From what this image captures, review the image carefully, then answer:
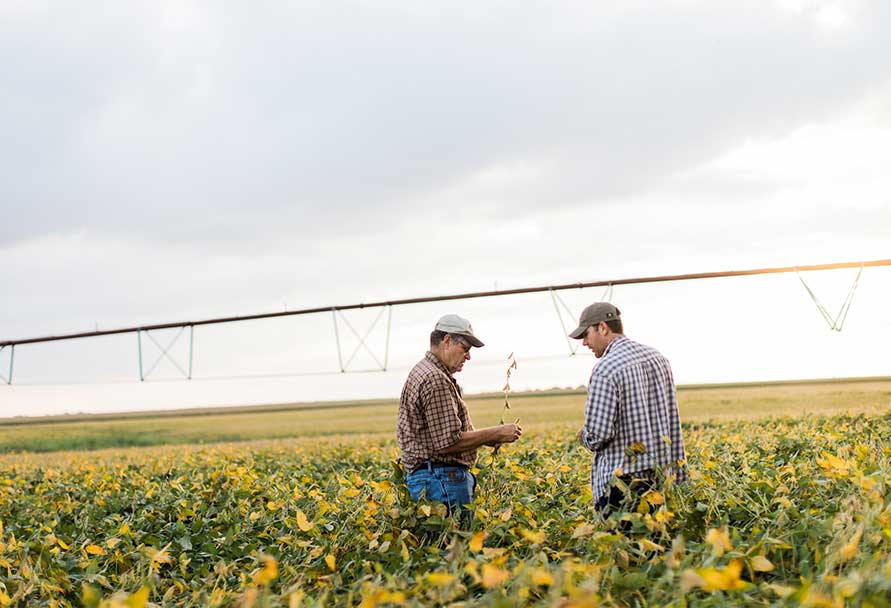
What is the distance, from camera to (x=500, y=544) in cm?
458

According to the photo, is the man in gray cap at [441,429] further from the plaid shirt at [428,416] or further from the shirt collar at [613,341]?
the shirt collar at [613,341]

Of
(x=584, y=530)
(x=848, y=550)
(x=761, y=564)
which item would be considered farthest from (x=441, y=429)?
(x=848, y=550)

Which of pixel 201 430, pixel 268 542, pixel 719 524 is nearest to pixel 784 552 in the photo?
pixel 719 524

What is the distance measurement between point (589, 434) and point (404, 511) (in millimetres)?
1272

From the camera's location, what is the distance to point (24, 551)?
5645mm

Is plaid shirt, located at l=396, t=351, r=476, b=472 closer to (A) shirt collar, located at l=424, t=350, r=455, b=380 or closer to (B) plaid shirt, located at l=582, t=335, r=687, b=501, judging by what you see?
(A) shirt collar, located at l=424, t=350, r=455, b=380

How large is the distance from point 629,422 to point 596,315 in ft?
2.38

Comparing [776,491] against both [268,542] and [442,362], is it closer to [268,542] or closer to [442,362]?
[442,362]

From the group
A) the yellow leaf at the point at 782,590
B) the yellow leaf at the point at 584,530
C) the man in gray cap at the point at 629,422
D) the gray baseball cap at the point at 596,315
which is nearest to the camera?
the yellow leaf at the point at 782,590

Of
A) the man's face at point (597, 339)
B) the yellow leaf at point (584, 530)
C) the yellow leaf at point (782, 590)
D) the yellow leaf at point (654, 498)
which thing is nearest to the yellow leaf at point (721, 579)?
the yellow leaf at point (782, 590)

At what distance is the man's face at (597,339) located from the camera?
5129mm

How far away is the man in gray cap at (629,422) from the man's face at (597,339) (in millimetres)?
126

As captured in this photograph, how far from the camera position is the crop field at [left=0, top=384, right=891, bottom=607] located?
3051 mm

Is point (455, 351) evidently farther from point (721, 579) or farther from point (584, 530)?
point (721, 579)
